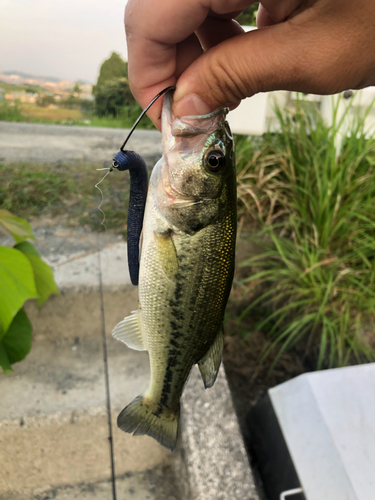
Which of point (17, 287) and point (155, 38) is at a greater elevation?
point (155, 38)

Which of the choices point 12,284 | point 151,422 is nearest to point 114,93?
point 12,284

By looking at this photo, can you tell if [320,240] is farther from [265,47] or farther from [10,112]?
[10,112]

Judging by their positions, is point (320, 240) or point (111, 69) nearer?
point (111, 69)

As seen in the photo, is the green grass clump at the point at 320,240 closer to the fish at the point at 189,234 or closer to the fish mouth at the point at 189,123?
the fish at the point at 189,234

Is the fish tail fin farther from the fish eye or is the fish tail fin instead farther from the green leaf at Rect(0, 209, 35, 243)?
the green leaf at Rect(0, 209, 35, 243)

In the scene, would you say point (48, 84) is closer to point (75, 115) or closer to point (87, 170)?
point (75, 115)

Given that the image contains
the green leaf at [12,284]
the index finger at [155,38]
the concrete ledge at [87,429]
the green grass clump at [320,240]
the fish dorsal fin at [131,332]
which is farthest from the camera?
the green grass clump at [320,240]

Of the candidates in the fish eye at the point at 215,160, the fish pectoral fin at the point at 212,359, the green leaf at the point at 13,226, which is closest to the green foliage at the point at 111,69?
the green leaf at the point at 13,226

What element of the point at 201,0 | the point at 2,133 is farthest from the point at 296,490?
the point at 2,133
